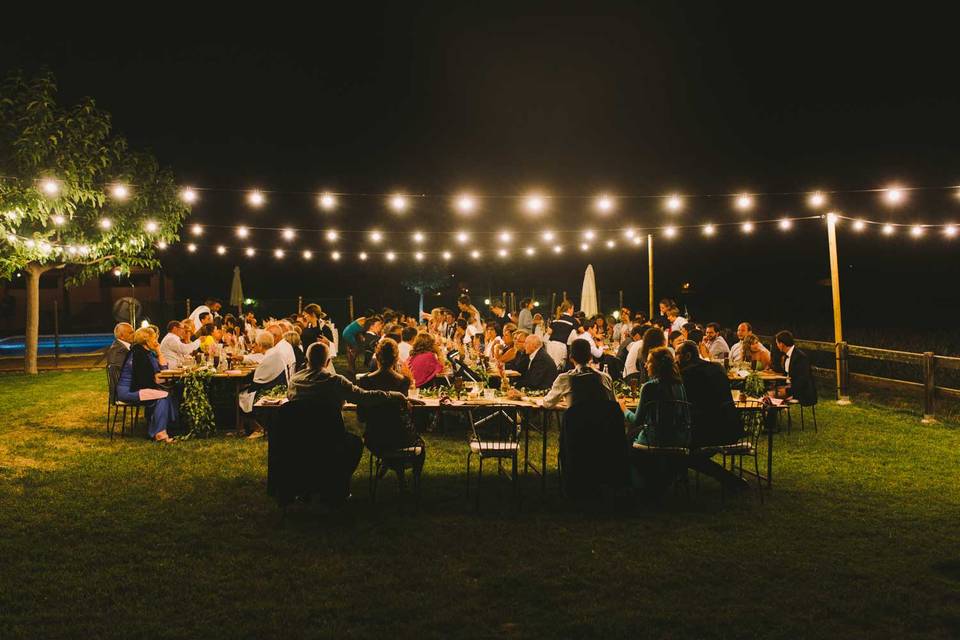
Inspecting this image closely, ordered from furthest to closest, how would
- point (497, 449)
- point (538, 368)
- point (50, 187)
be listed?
point (50, 187), point (538, 368), point (497, 449)

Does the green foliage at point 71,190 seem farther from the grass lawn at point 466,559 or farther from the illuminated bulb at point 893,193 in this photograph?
the illuminated bulb at point 893,193

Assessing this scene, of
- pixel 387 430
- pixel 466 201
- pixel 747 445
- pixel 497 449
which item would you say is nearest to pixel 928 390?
pixel 747 445

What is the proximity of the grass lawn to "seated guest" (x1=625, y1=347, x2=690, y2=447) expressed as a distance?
0.57 m

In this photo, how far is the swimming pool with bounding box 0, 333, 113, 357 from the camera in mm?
23234

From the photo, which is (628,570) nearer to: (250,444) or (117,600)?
(117,600)

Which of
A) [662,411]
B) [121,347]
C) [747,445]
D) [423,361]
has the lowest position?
[747,445]

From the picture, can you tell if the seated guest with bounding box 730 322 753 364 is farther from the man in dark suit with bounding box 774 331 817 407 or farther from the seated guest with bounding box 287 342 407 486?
the seated guest with bounding box 287 342 407 486

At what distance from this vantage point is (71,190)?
10375 millimetres

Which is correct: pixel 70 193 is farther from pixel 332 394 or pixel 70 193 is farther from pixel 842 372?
pixel 842 372

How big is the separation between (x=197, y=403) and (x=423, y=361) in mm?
2630

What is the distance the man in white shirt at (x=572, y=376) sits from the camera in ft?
18.0

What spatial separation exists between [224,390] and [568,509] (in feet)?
16.7

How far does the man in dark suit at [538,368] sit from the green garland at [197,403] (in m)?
3.66

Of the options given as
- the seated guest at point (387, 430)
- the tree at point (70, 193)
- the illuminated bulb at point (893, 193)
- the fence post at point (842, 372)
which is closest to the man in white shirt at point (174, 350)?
the tree at point (70, 193)
